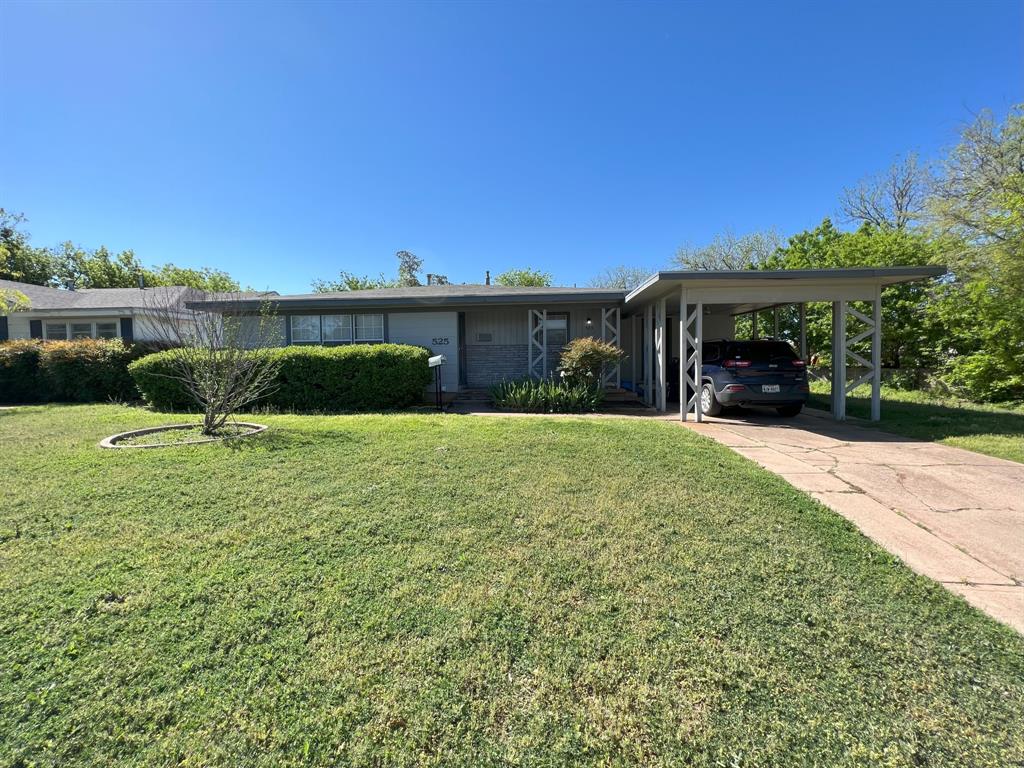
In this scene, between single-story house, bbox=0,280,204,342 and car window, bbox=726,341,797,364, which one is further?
single-story house, bbox=0,280,204,342

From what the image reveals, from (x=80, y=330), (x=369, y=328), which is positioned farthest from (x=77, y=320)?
(x=369, y=328)

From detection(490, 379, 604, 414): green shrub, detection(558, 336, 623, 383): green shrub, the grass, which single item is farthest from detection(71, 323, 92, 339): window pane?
the grass

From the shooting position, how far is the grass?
20.6ft

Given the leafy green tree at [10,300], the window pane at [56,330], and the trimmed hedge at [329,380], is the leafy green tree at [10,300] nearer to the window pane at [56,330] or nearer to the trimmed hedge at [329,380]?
the window pane at [56,330]

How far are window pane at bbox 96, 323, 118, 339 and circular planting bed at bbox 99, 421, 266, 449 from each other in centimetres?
1200

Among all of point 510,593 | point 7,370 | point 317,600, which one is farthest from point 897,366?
point 7,370

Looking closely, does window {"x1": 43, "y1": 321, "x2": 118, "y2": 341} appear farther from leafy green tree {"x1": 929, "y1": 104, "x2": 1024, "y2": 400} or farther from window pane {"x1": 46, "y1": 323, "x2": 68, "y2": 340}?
leafy green tree {"x1": 929, "y1": 104, "x2": 1024, "y2": 400}

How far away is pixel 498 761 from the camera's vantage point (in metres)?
1.56

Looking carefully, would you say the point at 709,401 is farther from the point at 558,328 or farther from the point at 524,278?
the point at 524,278

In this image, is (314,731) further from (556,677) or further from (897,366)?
(897,366)

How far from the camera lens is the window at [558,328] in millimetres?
12609

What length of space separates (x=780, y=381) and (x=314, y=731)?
8859 mm

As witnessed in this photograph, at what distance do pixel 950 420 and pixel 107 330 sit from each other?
23500 mm

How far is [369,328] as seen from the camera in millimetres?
12375
